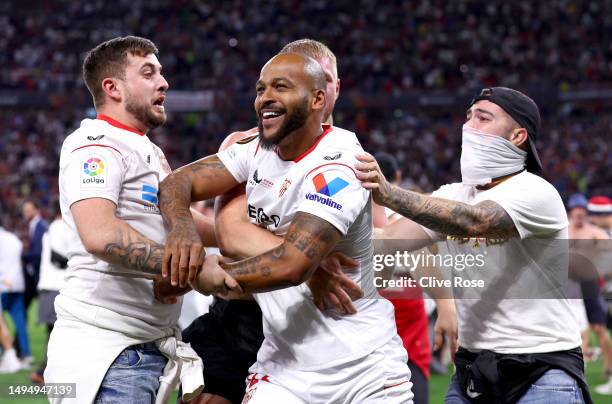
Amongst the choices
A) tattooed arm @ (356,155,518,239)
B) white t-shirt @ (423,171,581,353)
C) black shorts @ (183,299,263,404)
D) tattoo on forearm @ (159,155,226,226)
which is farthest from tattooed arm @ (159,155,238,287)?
white t-shirt @ (423,171,581,353)

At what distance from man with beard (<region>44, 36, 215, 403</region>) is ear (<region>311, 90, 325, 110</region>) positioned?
0.81 meters

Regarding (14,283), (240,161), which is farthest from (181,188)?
(14,283)

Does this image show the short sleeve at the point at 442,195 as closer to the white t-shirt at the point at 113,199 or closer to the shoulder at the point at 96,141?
the white t-shirt at the point at 113,199

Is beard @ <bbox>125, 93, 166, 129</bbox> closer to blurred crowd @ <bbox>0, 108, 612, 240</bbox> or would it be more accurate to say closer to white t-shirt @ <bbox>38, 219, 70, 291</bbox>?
white t-shirt @ <bbox>38, 219, 70, 291</bbox>

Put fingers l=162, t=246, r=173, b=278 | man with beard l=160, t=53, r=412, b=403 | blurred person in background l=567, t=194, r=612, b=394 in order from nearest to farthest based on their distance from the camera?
man with beard l=160, t=53, r=412, b=403
fingers l=162, t=246, r=173, b=278
blurred person in background l=567, t=194, r=612, b=394

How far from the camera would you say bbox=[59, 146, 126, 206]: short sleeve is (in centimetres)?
381

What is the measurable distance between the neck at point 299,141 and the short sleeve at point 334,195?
8.6 inches

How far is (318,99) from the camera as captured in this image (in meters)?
3.81

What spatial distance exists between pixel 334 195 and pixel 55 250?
7594 mm

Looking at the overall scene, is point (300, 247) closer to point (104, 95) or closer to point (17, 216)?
point (104, 95)

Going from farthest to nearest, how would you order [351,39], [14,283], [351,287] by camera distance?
[351,39] < [14,283] < [351,287]

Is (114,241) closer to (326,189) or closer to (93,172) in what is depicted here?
(93,172)

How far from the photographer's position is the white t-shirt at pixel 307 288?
3707mm

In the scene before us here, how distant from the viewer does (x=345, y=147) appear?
148 inches
